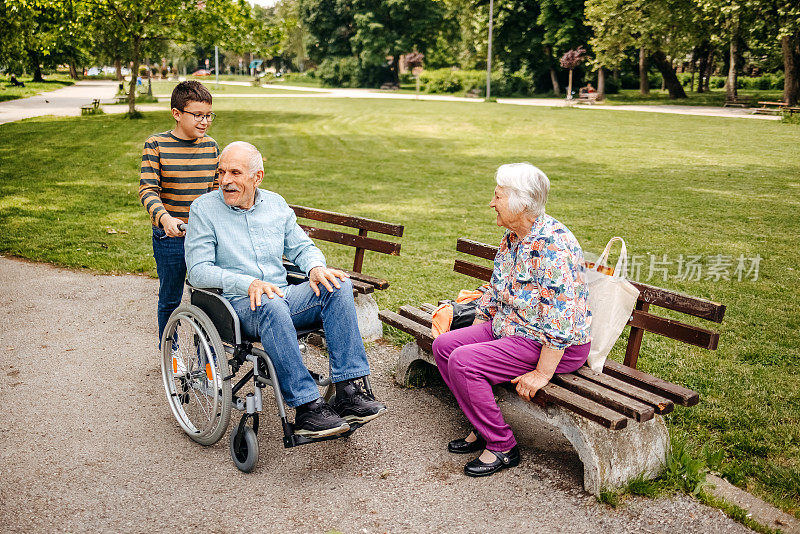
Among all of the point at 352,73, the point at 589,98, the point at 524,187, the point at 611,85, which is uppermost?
the point at 352,73

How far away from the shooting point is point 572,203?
10.8 m

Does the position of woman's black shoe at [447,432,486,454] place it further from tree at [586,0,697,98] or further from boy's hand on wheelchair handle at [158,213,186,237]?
tree at [586,0,697,98]

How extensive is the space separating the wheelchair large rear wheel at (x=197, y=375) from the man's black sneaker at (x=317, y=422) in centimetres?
38

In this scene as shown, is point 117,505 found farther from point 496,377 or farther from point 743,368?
point 743,368

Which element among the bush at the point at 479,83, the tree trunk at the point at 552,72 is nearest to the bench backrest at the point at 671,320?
the tree trunk at the point at 552,72

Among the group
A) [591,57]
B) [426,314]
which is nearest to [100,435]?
[426,314]

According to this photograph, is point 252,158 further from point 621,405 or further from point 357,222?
point 621,405

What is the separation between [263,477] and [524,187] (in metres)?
1.88

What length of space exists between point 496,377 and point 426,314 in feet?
3.55

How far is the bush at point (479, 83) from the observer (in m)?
47.2

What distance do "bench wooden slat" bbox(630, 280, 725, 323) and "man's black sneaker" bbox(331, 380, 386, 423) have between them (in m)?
1.46

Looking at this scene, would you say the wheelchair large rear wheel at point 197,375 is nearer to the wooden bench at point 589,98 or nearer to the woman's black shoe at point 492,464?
the woman's black shoe at point 492,464

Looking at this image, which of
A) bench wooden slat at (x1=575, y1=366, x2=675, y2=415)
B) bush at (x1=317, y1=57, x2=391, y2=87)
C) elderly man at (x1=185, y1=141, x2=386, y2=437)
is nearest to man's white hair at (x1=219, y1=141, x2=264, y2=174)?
elderly man at (x1=185, y1=141, x2=386, y2=437)

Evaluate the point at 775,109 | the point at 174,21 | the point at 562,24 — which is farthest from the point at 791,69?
the point at 174,21
